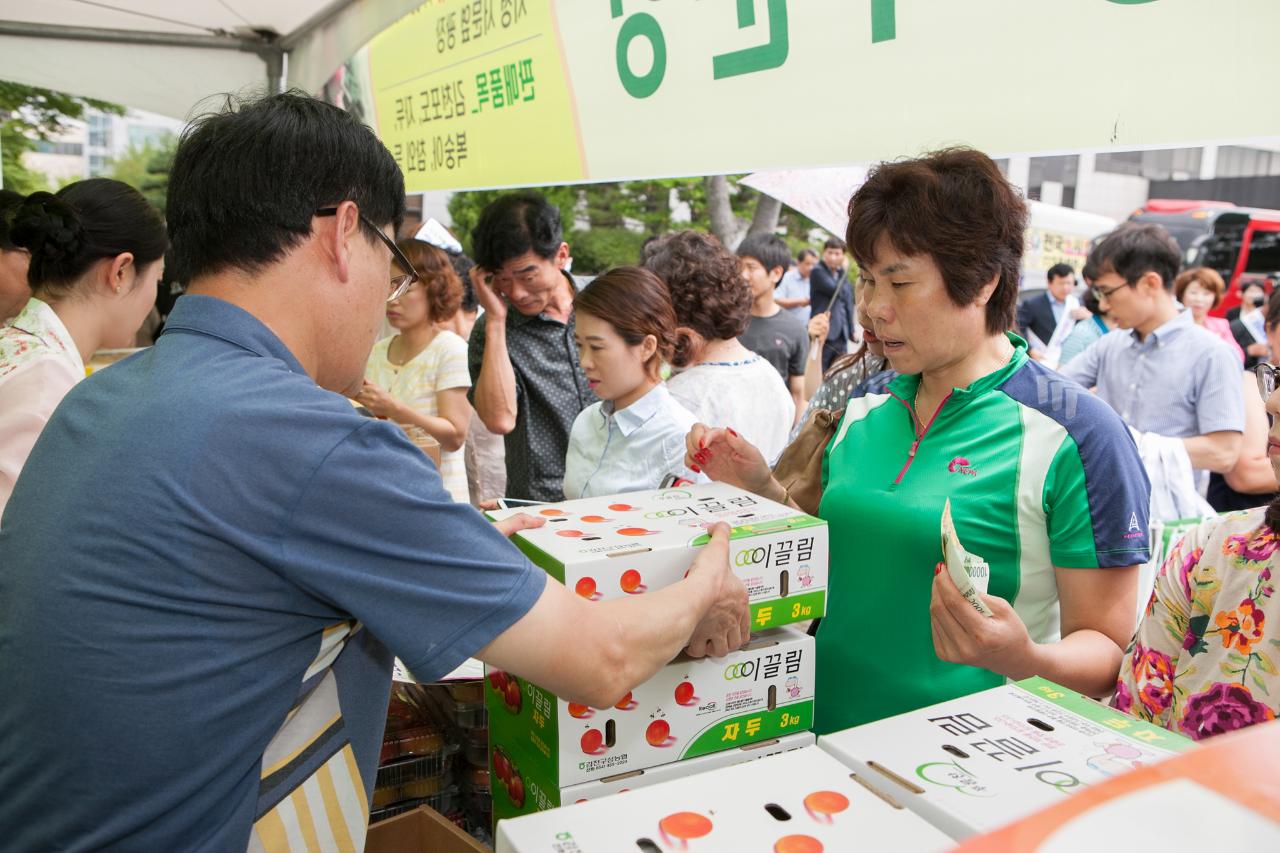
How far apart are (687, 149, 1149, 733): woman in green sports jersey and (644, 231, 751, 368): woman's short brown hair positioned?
1.50 meters

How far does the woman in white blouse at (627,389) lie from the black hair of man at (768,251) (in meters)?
2.68

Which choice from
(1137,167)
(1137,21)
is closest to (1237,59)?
(1137,21)

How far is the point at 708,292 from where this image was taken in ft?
10.6

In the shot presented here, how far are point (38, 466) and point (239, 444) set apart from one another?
31 centimetres

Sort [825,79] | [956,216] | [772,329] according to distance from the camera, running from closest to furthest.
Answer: [956,216] < [825,79] < [772,329]

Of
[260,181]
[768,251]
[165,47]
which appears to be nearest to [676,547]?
[260,181]

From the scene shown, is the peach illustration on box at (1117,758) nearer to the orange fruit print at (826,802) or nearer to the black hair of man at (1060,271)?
the orange fruit print at (826,802)

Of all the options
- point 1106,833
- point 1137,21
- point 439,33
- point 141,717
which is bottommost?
point 141,717

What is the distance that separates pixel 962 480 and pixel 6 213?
3.45 m

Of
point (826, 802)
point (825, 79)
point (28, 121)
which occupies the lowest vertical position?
point (826, 802)

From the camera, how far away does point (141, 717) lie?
103 cm

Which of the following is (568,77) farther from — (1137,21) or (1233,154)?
(1233,154)

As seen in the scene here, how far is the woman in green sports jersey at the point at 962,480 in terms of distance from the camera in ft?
4.80

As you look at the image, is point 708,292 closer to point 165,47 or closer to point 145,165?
point 165,47
